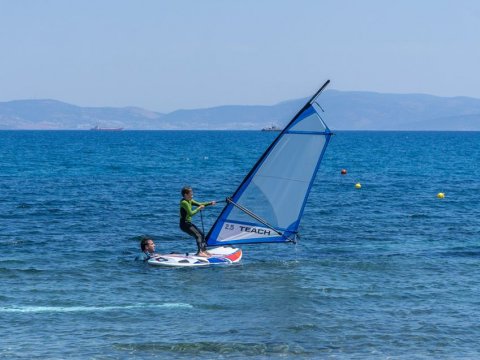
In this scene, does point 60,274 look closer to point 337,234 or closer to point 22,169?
point 337,234

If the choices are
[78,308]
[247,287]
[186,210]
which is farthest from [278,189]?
[78,308]

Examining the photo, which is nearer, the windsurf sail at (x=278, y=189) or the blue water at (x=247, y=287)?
the blue water at (x=247, y=287)

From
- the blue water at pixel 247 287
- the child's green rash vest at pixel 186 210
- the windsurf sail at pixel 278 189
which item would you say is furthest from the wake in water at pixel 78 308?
the windsurf sail at pixel 278 189

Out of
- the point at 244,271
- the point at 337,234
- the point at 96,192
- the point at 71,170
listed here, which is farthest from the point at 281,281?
the point at 71,170

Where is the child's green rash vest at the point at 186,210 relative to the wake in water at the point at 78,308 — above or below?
above

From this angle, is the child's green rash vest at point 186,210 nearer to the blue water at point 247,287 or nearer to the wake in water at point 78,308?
the blue water at point 247,287

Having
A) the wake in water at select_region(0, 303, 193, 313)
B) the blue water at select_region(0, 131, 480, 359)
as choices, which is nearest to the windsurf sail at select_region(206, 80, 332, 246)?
the blue water at select_region(0, 131, 480, 359)

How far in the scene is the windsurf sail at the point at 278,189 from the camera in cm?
3234

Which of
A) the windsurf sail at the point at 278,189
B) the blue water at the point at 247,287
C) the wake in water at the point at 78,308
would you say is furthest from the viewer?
the windsurf sail at the point at 278,189

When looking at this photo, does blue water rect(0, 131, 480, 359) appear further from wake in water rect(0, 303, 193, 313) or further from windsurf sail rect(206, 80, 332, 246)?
windsurf sail rect(206, 80, 332, 246)

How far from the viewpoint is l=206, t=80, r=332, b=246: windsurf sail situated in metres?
32.3

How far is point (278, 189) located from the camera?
33656 mm

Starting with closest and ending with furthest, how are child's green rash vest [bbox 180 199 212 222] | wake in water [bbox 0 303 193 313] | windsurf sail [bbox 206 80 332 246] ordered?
wake in water [bbox 0 303 193 313]
windsurf sail [bbox 206 80 332 246]
child's green rash vest [bbox 180 199 212 222]

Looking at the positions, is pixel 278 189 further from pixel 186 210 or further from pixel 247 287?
pixel 247 287
